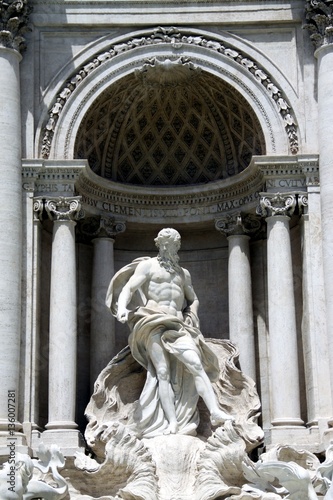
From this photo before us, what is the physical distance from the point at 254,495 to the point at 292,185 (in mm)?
5969

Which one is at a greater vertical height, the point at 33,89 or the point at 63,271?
the point at 33,89

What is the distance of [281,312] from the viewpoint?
22.1 meters

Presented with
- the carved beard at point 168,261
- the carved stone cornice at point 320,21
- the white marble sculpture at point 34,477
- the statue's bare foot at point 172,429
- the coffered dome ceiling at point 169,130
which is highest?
the carved stone cornice at point 320,21

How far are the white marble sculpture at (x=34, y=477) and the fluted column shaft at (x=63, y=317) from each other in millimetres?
1714

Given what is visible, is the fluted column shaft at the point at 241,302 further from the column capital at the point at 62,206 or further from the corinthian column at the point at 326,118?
the column capital at the point at 62,206

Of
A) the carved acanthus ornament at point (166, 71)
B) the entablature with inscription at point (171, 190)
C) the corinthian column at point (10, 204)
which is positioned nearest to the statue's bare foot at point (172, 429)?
the corinthian column at point (10, 204)

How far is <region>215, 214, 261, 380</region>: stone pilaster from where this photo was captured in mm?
22984

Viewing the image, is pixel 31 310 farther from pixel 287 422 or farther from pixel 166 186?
pixel 287 422

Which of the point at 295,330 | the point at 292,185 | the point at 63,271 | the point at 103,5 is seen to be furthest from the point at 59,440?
the point at 103,5

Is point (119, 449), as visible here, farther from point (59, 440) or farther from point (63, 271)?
point (63, 271)

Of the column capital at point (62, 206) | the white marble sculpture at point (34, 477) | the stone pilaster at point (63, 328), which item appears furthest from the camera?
the column capital at point (62, 206)

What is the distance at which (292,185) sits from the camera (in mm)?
22766

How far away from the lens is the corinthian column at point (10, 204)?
2127cm

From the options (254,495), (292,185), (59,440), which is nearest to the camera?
(254,495)
